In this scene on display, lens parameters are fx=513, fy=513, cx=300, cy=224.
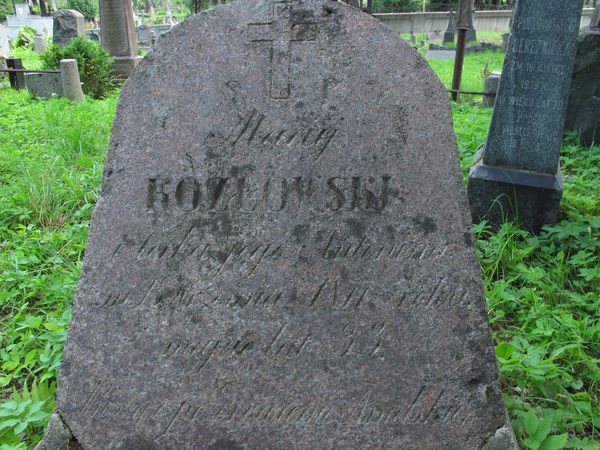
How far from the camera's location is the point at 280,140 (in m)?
1.79

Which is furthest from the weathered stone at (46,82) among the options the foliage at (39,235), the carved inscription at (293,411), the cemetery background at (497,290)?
the carved inscription at (293,411)

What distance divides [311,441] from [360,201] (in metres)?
0.87

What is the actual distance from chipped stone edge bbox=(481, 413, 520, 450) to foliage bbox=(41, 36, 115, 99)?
8.85m

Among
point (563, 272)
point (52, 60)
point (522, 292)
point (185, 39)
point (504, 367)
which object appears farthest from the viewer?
point (52, 60)

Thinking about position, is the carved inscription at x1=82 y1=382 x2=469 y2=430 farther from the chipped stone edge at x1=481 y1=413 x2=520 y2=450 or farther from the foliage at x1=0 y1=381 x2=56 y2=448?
the foliage at x1=0 y1=381 x2=56 y2=448

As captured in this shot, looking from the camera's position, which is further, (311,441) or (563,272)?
(563,272)

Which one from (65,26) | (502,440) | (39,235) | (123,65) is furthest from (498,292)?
(65,26)

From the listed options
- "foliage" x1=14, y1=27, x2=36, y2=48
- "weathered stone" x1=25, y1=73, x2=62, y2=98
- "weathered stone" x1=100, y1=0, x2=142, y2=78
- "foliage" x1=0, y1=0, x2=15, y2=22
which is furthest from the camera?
"foliage" x1=0, y1=0, x2=15, y2=22

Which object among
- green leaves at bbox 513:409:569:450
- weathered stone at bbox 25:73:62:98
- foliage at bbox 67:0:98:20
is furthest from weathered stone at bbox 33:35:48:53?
green leaves at bbox 513:409:569:450

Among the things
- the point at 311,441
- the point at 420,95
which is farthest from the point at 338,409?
the point at 420,95

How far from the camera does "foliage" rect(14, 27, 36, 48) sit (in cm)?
1963

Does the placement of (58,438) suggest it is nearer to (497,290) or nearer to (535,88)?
(497,290)

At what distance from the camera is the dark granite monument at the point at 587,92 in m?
5.38

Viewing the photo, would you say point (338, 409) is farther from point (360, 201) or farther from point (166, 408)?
point (360, 201)
